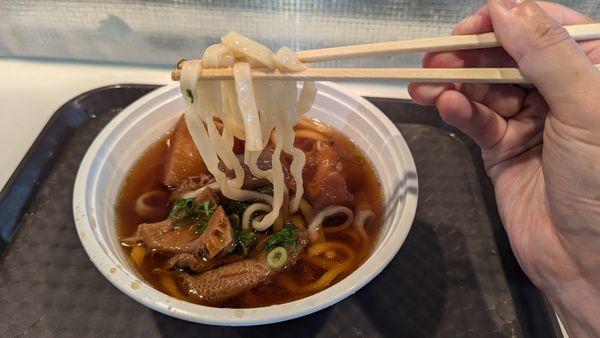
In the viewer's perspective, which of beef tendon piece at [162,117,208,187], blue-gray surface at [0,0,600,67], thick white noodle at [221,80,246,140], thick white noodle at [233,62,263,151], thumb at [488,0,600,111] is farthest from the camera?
blue-gray surface at [0,0,600,67]

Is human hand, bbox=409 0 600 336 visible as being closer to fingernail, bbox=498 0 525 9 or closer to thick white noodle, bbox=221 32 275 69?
fingernail, bbox=498 0 525 9

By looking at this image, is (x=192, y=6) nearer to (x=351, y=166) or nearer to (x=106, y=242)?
(x=351, y=166)

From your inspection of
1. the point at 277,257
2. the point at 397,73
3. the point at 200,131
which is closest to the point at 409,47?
the point at 397,73

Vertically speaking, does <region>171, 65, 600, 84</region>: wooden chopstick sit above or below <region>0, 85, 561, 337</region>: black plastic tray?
above

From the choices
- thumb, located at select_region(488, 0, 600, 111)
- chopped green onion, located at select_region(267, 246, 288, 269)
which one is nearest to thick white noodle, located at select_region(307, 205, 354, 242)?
chopped green onion, located at select_region(267, 246, 288, 269)

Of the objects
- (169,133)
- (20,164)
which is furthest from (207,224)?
(20,164)

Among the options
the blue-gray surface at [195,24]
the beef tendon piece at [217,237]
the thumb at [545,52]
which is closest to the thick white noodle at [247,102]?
the beef tendon piece at [217,237]
